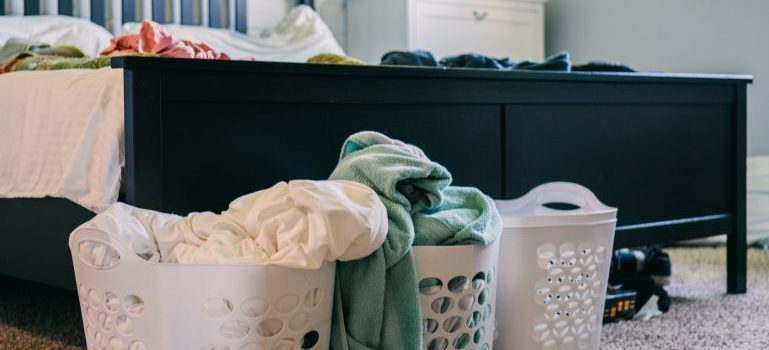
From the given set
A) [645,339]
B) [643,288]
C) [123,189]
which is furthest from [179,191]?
[643,288]

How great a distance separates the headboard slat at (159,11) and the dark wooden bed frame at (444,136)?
137cm

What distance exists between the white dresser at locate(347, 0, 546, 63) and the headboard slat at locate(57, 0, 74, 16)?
3.46 ft

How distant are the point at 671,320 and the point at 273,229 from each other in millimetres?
1060

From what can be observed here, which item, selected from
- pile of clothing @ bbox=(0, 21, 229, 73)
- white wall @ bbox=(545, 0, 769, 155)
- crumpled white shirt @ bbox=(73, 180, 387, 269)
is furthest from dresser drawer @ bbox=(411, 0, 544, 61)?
crumpled white shirt @ bbox=(73, 180, 387, 269)

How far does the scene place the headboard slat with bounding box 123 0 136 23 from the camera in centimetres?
300

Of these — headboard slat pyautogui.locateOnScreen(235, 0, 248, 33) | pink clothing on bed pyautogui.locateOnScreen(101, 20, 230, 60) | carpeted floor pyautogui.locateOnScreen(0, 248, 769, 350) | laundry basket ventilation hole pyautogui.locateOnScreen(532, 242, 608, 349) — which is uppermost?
headboard slat pyautogui.locateOnScreen(235, 0, 248, 33)

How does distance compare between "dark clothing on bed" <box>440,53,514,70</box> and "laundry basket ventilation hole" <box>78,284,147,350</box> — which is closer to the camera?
"laundry basket ventilation hole" <box>78,284,147,350</box>

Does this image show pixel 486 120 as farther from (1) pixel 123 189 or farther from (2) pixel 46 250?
(2) pixel 46 250

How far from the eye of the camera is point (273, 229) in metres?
1.16

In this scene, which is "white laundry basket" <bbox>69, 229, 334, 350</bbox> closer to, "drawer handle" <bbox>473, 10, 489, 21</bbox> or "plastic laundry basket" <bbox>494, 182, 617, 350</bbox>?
"plastic laundry basket" <bbox>494, 182, 617, 350</bbox>

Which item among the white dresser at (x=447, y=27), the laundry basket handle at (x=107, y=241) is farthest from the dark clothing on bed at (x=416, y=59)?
the white dresser at (x=447, y=27)

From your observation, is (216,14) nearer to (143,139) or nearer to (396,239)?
(143,139)

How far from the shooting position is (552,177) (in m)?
1.88

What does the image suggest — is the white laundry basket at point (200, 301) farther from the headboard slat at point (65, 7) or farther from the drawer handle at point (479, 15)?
the drawer handle at point (479, 15)
